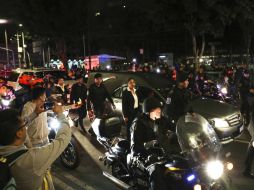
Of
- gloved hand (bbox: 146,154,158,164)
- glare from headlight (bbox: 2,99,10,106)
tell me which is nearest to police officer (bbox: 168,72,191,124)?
gloved hand (bbox: 146,154,158,164)

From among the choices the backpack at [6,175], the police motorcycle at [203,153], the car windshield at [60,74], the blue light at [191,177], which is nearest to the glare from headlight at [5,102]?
the police motorcycle at [203,153]

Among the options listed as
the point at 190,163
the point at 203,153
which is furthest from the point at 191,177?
the point at 203,153

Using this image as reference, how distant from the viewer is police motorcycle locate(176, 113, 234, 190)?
4.23 meters

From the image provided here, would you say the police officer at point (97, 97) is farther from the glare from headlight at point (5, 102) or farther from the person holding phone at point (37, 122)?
the person holding phone at point (37, 122)

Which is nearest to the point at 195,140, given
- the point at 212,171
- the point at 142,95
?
the point at 212,171

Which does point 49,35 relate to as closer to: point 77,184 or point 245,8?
point 245,8

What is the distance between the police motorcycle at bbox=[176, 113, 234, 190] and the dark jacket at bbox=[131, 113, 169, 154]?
0.73 metres

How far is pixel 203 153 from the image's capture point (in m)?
4.43

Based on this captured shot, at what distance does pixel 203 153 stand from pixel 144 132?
1.19 metres

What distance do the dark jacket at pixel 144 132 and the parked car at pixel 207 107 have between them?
9.52 ft

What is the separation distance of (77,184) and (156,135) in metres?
2.10

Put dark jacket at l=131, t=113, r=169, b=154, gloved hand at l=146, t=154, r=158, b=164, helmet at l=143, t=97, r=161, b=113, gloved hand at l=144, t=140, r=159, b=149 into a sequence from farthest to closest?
helmet at l=143, t=97, r=161, b=113, dark jacket at l=131, t=113, r=169, b=154, gloved hand at l=144, t=140, r=159, b=149, gloved hand at l=146, t=154, r=158, b=164

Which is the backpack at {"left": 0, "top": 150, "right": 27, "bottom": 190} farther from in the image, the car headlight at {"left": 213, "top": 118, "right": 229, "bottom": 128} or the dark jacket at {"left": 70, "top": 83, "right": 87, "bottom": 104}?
the dark jacket at {"left": 70, "top": 83, "right": 87, "bottom": 104}

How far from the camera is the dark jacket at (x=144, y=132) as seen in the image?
211 inches
